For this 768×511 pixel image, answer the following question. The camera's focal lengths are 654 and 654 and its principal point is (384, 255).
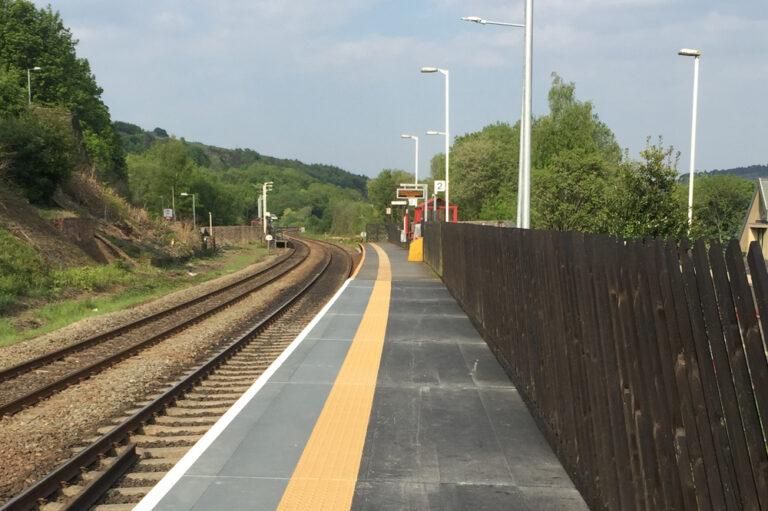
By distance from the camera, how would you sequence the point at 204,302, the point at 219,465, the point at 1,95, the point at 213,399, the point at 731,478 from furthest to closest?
1. the point at 1,95
2. the point at 204,302
3. the point at 213,399
4. the point at 219,465
5. the point at 731,478

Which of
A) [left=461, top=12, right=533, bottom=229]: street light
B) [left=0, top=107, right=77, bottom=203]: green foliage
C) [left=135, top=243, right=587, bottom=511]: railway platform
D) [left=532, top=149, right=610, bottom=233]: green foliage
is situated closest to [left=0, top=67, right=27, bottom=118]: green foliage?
[left=0, top=107, right=77, bottom=203]: green foliage

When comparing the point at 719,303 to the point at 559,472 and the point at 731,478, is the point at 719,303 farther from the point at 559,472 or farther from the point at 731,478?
the point at 559,472

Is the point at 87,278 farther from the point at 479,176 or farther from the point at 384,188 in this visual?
the point at 384,188

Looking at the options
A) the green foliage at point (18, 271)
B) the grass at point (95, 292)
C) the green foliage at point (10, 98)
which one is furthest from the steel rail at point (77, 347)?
the green foliage at point (10, 98)

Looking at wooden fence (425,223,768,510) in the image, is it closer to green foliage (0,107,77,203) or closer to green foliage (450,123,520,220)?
green foliage (0,107,77,203)

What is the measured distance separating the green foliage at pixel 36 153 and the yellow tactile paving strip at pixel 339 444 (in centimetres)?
2352

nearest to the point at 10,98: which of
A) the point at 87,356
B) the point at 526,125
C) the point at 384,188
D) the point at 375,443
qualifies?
the point at 87,356

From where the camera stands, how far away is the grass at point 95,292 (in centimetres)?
1563

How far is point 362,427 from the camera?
20.7 ft

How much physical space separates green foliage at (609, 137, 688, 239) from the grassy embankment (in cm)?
1444

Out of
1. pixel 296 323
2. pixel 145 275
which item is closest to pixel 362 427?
pixel 296 323

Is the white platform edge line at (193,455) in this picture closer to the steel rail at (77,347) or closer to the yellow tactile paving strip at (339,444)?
the yellow tactile paving strip at (339,444)

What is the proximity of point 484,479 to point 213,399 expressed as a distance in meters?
4.97

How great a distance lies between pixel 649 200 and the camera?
17.3 m
